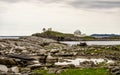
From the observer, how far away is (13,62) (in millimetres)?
57125

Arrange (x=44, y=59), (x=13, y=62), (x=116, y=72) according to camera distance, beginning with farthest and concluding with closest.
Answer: (x=44, y=59)
(x=13, y=62)
(x=116, y=72)

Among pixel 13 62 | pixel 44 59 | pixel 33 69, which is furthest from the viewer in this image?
pixel 44 59

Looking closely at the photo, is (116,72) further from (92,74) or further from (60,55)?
(60,55)

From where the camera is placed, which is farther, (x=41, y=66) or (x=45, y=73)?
(x=41, y=66)

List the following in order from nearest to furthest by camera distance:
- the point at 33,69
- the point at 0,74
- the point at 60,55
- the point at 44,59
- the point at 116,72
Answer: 1. the point at 0,74
2. the point at 116,72
3. the point at 33,69
4. the point at 44,59
5. the point at 60,55

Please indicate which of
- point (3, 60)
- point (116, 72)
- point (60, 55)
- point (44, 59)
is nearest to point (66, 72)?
point (116, 72)

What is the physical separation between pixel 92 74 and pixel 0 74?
10418 mm

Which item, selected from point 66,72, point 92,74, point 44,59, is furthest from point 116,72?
point 44,59

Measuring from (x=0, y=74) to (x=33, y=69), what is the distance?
37.0 feet

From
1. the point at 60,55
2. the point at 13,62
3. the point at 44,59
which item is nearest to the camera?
the point at 13,62

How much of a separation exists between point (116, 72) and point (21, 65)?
17.4m

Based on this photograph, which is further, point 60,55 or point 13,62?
point 60,55

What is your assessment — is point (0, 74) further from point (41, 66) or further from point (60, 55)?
point (60, 55)

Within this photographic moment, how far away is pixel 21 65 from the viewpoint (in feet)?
189
